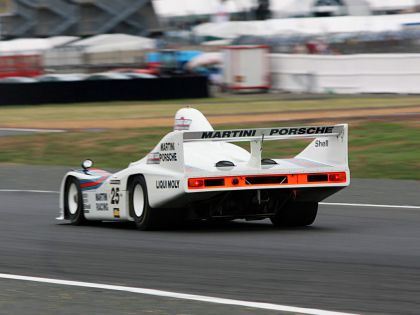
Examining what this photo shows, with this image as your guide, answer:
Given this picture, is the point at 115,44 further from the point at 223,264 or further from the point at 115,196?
the point at 223,264

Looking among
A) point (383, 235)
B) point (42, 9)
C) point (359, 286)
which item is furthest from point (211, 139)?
point (42, 9)

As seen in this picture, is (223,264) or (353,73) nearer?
(223,264)

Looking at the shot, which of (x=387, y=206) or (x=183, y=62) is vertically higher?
(x=183, y=62)

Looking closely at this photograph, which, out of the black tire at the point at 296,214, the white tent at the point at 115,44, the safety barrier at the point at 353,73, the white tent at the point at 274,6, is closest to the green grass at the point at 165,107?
the safety barrier at the point at 353,73

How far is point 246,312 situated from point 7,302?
1549 millimetres

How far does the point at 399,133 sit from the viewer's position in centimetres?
2098

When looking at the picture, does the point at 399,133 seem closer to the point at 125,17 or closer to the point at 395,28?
the point at 395,28

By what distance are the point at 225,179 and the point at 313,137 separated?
986mm

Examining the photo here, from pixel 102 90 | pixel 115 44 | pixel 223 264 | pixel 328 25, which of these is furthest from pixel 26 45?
pixel 223 264

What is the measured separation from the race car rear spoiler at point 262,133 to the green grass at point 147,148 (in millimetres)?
6449

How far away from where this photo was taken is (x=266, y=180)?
30.8ft

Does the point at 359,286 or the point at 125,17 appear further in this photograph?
the point at 125,17

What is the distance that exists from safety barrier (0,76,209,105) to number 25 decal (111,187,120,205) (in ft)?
84.8

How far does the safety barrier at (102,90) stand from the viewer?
3588 cm
